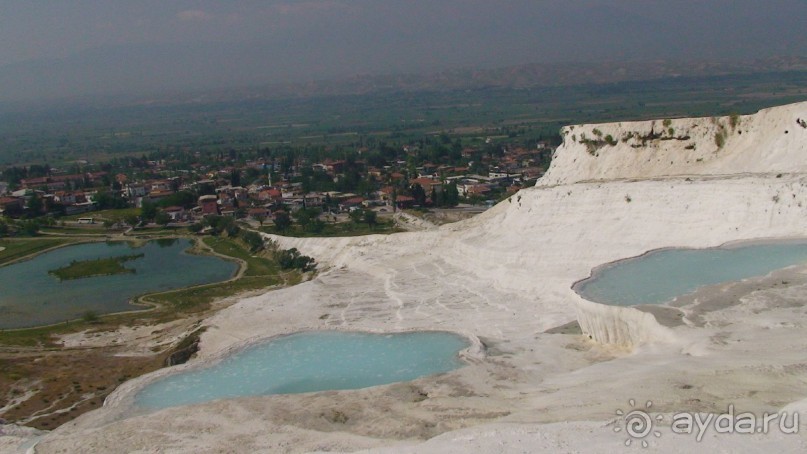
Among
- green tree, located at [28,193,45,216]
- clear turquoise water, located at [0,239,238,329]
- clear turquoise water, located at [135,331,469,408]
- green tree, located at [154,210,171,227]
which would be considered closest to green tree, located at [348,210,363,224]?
clear turquoise water, located at [0,239,238,329]

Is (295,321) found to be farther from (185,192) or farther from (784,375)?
(185,192)

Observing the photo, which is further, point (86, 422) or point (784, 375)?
point (86, 422)

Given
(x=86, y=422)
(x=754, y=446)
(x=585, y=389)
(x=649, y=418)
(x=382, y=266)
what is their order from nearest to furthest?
1. (x=754, y=446)
2. (x=649, y=418)
3. (x=585, y=389)
4. (x=86, y=422)
5. (x=382, y=266)

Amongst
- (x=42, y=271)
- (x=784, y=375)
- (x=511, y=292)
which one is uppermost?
(x=784, y=375)

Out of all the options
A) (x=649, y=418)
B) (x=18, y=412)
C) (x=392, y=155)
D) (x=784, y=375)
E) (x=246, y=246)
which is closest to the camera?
(x=649, y=418)

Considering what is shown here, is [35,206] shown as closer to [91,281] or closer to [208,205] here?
[208,205]

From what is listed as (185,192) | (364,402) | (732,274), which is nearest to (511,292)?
(732,274)

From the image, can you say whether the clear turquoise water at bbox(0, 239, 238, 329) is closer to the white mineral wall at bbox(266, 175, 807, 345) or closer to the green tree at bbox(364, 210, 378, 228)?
the green tree at bbox(364, 210, 378, 228)
